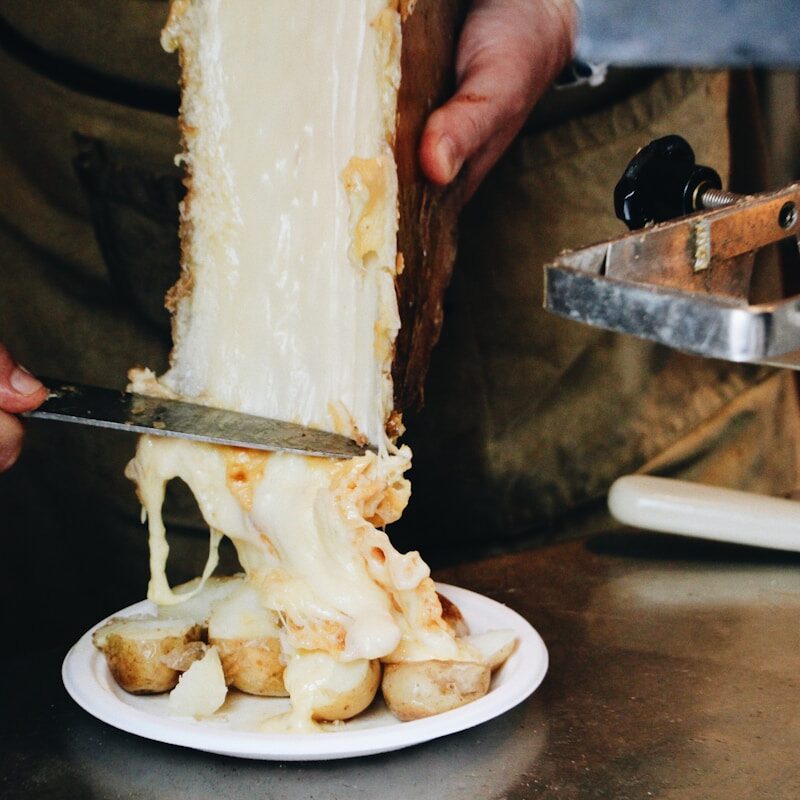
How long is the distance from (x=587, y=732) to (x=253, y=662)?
9.6 inches

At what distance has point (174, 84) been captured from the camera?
1.31m

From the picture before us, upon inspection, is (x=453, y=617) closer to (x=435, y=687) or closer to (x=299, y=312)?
(x=435, y=687)

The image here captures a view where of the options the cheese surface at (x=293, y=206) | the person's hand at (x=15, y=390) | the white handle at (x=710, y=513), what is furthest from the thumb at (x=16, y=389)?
the white handle at (x=710, y=513)

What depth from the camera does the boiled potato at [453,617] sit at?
2.90ft

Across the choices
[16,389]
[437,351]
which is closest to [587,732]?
[16,389]

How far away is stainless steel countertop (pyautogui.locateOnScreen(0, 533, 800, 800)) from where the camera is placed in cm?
75

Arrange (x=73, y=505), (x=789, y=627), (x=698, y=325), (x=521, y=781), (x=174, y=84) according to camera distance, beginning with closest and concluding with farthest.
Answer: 1. (x=698, y=325)
2. (x=521, y=781)
3. (x=789, y=627)
4. (x=174, y=84)
5. (x=73, y=505)

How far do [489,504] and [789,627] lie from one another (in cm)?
55

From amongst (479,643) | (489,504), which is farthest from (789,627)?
(489,504)

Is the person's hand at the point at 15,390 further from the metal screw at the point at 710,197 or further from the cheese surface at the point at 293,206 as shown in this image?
the metal screw at the point at 710,197

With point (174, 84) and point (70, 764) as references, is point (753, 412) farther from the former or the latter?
point (70, 764)

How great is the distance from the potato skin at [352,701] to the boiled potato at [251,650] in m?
0.07

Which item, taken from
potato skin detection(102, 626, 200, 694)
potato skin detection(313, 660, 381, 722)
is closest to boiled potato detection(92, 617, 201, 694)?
potato skin detection(102, 626, 200, 694)

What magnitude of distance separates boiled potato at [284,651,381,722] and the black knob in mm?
367
